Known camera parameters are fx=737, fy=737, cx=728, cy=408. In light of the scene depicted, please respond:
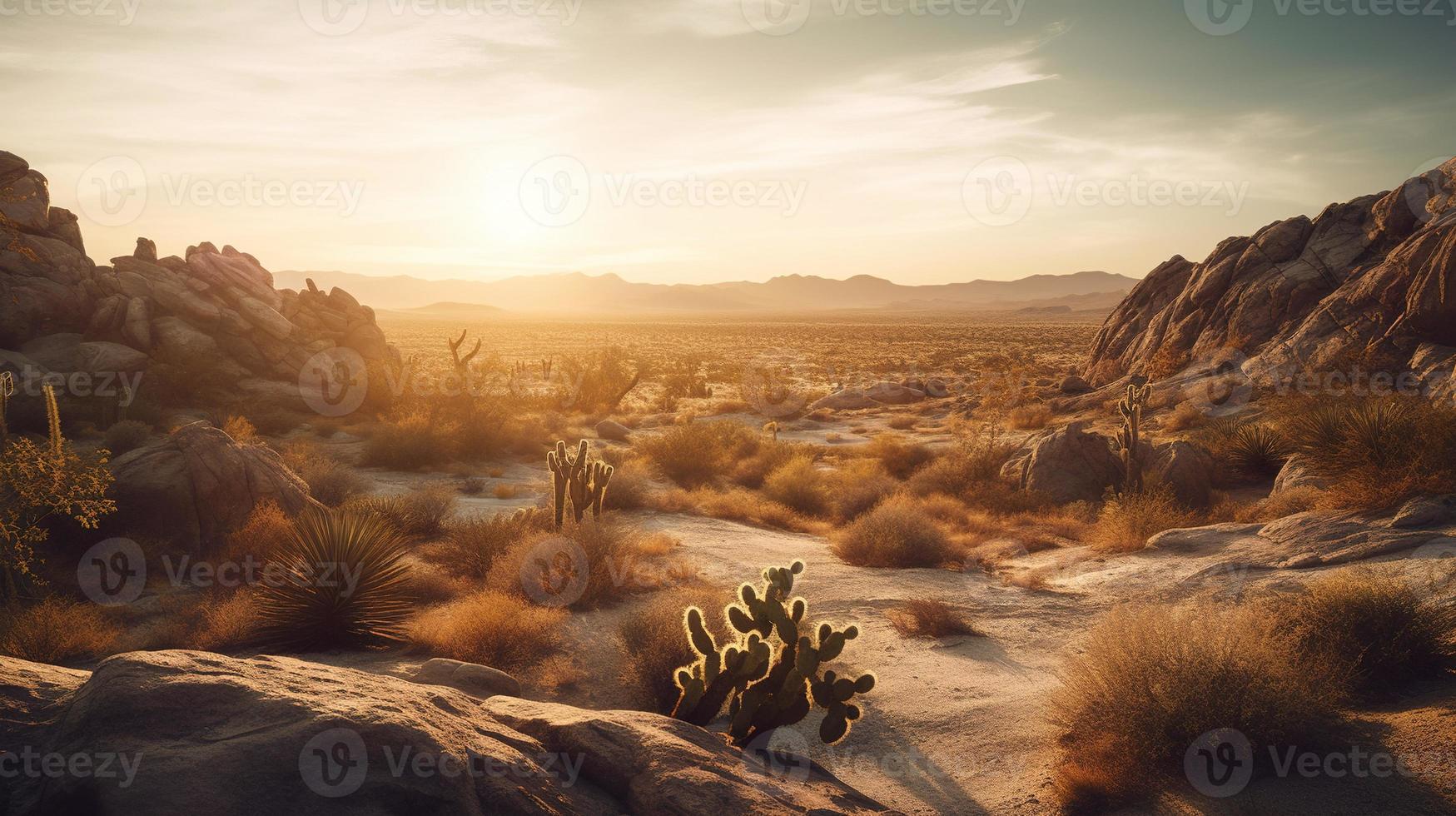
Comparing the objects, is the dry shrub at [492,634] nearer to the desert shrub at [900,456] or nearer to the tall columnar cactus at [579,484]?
the tall columnar cactus at [579,484]

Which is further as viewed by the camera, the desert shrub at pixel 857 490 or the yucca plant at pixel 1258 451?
the desert shrub at pixel 857 490

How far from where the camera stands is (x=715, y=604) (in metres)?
8.48

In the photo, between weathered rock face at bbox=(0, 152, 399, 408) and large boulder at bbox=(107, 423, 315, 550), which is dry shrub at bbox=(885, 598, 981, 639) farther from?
weathered rock face at bbox=(0, 152, 399, 408)

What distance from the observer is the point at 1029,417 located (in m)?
23.1

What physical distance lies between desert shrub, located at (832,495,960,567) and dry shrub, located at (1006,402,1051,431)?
12041 mm

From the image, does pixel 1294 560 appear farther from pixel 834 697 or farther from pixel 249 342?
pixel 249 342

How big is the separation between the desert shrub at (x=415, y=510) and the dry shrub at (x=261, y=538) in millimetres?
1382

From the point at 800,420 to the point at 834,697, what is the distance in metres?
21.5

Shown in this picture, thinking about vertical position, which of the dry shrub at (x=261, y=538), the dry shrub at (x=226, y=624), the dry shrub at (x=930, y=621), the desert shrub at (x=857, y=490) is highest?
the dry shrub at (x=261, y=538)

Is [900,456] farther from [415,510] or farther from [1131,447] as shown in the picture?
[415,510]

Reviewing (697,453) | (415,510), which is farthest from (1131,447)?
(415,510)

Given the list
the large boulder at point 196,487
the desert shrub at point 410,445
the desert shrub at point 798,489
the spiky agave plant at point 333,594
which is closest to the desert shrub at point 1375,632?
the spiky agave plant at point 333,594

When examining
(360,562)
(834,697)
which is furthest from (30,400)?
(834,697)

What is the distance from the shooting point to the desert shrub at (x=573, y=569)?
926 cm
